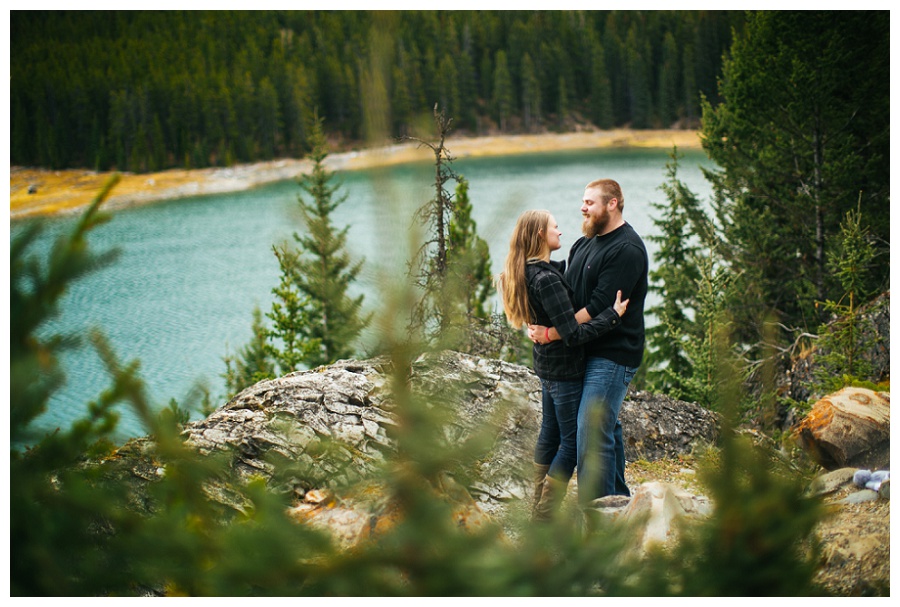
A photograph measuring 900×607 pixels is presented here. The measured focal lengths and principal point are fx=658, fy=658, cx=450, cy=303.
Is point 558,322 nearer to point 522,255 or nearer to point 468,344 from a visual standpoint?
point 522,255

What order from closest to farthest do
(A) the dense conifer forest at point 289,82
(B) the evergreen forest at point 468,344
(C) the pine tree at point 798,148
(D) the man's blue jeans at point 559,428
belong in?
(B) the evergreen forest at point 468,344 → (D) the man's blue jeans at point 559,428 → (C) the pine tree at point 798,148 → (A) the dense conifer forest at point 289,82

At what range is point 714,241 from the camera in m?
12.8

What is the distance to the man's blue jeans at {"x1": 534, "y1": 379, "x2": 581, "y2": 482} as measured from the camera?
11.6ft

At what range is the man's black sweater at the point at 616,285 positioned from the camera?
341 cm

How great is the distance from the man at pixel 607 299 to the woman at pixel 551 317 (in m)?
0.08

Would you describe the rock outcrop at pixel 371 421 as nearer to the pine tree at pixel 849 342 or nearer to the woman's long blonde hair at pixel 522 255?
the woman's long blonde hair at pixel 522 255

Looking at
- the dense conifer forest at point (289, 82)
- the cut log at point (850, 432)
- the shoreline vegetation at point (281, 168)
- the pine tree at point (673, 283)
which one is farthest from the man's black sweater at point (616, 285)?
A: the dense conifer forest at point (289, 82)

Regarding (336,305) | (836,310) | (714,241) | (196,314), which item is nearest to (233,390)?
(196,314)

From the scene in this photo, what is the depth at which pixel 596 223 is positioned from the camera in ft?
11.7

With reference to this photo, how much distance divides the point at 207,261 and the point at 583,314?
26.4m

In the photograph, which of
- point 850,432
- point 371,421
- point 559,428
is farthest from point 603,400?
point 850,432

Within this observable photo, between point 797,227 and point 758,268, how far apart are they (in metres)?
1.06

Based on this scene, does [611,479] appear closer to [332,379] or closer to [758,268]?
[332,379]
